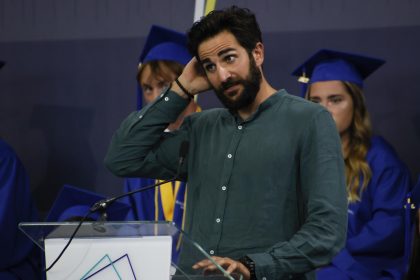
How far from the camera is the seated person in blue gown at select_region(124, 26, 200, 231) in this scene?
3.81 m

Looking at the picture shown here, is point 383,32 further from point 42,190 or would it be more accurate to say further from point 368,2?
point 42,190

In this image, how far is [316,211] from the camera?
79.0 inches

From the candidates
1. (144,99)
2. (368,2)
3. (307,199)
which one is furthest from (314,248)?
(368,2)

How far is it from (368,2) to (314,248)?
2437 millimetres

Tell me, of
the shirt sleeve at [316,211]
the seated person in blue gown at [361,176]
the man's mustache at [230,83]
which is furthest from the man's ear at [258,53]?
the seated person in blue gown at [361,176]

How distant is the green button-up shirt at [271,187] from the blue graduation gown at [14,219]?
1.51m

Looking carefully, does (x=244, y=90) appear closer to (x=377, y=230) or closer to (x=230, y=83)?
(x=230, y=83)

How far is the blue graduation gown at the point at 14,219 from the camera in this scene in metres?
3.51

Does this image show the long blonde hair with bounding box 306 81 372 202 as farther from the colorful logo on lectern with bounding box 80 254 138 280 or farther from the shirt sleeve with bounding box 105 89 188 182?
the colorful logo on lectern with bounding box 80 254 138 280

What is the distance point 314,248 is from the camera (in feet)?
6.45

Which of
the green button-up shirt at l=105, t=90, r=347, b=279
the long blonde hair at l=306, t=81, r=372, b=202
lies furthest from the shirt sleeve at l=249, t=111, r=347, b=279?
the long blonde hair at l=306, t=81, r=372, b=202

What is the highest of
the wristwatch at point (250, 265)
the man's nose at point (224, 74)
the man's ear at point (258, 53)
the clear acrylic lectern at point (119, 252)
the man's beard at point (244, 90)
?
the man's ear at point (258, 53)

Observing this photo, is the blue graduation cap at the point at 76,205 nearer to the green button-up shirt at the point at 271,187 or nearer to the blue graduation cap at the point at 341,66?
the blue graduation cap at the point at 341,66

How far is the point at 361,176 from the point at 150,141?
1469 mm
